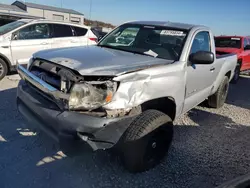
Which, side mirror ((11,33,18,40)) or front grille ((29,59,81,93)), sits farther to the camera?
side mirror ((11,33,18,40))

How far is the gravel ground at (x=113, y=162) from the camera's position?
2.76 m

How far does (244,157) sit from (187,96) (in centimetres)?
122

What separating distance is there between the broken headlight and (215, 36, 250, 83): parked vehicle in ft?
24.6

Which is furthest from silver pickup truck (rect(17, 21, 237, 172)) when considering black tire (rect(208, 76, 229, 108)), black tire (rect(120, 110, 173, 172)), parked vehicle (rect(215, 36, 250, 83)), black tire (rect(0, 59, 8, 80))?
parked vehicle (rect(215, 36, 250, 83))

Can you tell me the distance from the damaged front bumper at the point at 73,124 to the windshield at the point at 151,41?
4.36 feet

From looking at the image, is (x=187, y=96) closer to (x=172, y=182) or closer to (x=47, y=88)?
(x=172, y=182)

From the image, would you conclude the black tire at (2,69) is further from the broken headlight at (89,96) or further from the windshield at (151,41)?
the broken headlight at (89,96)

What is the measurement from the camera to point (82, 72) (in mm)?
2469

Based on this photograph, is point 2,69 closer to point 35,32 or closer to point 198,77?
point 35,32

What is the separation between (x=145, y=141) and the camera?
2691mm

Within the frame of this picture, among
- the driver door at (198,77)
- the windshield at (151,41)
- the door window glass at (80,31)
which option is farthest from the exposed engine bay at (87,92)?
the door window glass at (80,31)

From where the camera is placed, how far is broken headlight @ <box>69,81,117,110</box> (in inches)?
94.1

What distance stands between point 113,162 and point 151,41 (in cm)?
187

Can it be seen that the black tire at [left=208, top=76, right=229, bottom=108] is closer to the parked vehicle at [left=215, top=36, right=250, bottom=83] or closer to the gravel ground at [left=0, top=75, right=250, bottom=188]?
the gravel ground at [left=0, top=75, right=250, bottom=188]
